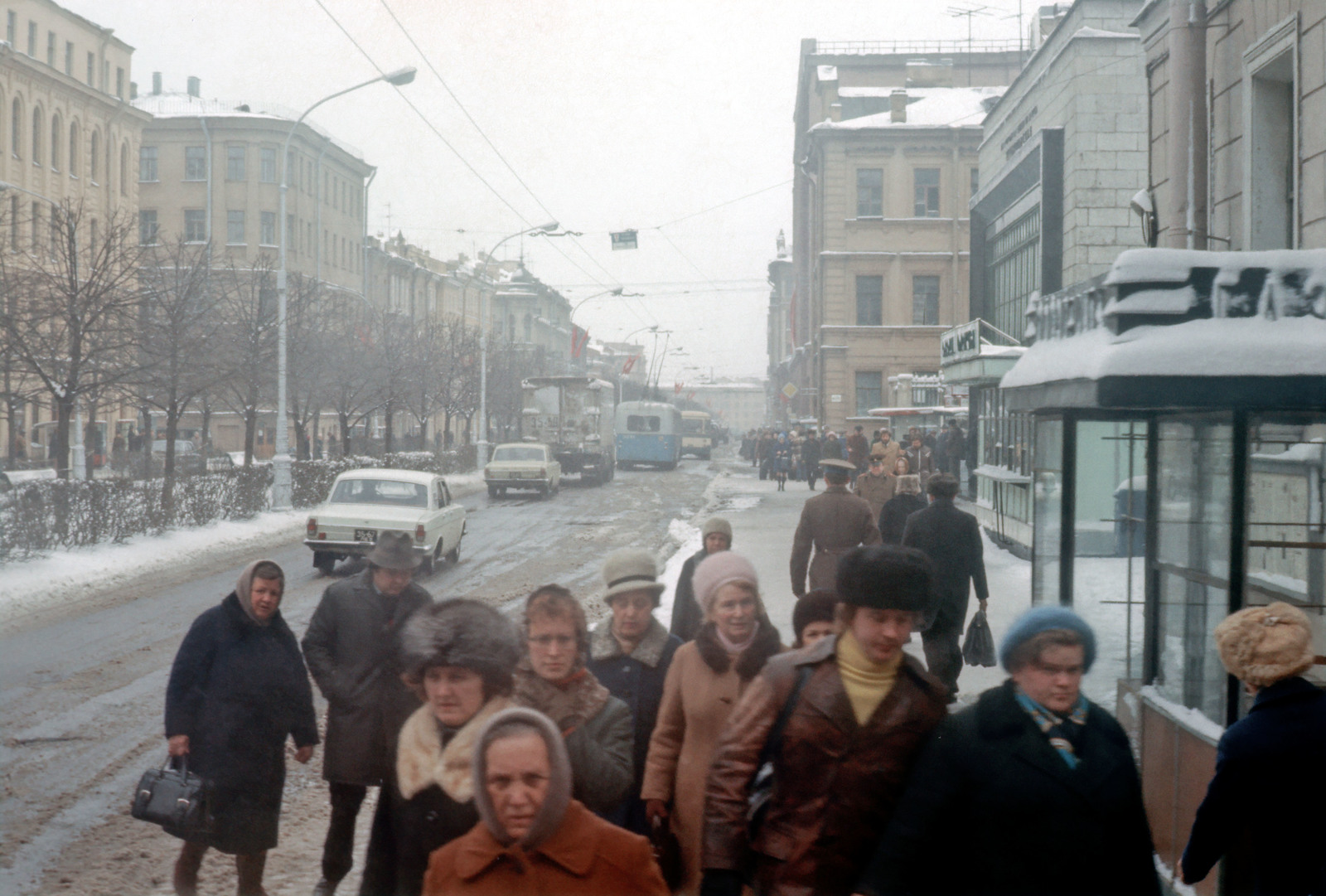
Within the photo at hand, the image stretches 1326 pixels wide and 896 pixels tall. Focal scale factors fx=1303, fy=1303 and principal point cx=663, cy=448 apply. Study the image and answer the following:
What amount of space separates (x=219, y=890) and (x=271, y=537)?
1844cm

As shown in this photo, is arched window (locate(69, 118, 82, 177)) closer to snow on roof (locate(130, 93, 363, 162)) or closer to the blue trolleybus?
snow on roof (locate(130, 93, 363, 162))

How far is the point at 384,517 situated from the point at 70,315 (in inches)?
305

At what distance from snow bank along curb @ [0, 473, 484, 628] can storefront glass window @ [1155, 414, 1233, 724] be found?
1166 cm

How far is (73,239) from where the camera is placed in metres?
23.1

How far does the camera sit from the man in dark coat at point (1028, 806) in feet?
10.0

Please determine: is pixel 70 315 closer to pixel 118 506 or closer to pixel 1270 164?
pixel 118 506

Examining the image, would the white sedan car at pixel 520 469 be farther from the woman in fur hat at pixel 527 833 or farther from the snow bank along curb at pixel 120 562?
the woman in fur hat at pixel 527 833

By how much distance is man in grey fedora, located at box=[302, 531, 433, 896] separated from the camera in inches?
216

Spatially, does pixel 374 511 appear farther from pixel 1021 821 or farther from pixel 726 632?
pixel 1021 821

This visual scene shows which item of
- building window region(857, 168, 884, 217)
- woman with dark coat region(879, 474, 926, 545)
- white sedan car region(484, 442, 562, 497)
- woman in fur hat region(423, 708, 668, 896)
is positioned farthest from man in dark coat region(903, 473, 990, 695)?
building window region(857, 168, 884, 217)

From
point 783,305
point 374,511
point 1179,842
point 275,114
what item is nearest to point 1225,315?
point 1179,842

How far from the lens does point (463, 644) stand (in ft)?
11.4

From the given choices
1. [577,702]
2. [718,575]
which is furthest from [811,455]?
[577,702]

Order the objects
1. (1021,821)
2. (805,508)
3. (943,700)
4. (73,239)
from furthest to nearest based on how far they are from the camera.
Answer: (73,239) → (805,508) → (943,700) → (1021,821)
